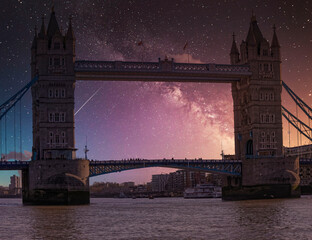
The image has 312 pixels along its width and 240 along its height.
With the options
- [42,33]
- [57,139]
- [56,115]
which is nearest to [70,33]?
[42,33]

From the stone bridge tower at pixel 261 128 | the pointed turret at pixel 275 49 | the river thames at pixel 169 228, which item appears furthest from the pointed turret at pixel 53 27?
the river thames at pixel 169 228

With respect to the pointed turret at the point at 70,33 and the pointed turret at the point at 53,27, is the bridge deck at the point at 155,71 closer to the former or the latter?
the pointed turret at the point at 70,33

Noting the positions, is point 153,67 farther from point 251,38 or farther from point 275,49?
point 275,49

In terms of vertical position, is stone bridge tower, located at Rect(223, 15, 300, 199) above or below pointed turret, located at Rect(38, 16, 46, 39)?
below

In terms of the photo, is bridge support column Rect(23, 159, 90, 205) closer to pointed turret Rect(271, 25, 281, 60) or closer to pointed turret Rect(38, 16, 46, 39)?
pointed turret Rect(38, 16, 46, 39)

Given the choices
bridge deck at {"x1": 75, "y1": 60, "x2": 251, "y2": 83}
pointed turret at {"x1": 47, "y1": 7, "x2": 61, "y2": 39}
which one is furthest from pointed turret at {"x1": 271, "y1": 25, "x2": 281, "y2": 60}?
pointed turret at {"x1": 47, "y1": 7, "x2": 61, "y2": 39}

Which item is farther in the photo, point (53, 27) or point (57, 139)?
point (53, 27)

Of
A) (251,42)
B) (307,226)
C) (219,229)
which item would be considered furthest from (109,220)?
(251,42)
